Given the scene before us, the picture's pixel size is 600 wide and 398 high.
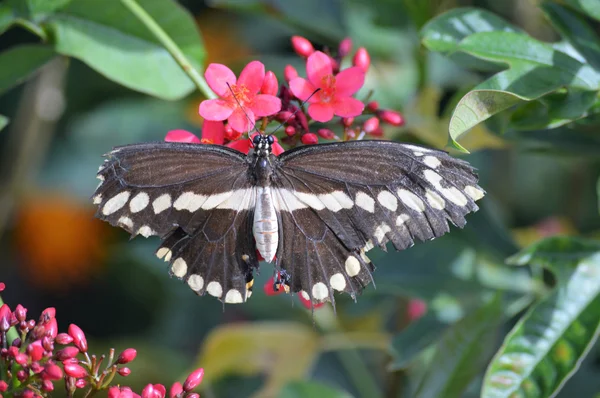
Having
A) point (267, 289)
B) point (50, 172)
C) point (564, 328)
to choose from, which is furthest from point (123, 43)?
point (50, 172)

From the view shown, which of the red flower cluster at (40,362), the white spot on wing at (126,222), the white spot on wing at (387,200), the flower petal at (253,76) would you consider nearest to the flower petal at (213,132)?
the flower petal at (253,76)

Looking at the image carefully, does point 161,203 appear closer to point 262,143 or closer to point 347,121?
point 262,143

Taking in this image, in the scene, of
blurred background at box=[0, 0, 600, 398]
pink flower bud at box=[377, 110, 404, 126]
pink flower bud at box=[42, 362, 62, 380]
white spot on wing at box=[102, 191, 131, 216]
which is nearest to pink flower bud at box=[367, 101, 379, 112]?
pink flower bud at box=[377, 110, 404, 126]

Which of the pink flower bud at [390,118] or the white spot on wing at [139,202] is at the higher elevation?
the pink flower bud at [390,118]

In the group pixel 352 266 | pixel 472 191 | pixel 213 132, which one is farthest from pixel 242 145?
pixel 472 191

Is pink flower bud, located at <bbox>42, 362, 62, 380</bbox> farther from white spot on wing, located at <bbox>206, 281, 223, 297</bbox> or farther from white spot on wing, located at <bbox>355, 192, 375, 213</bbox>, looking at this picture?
white spot on wing, located at <bbox>355, 192, 375, 213</bbox>

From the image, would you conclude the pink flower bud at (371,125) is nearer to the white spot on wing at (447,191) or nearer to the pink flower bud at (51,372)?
the white spot on wing at (447,191)

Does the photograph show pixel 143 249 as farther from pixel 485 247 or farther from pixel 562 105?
pixel 562 105
